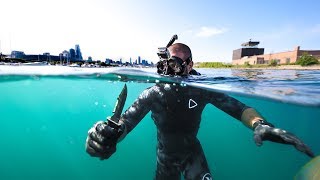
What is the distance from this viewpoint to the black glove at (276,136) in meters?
2.79

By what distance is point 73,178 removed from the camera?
2098cm

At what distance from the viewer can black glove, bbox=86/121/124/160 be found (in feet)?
10.3

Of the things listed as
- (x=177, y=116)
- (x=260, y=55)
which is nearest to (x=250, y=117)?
(x=177, y=116)

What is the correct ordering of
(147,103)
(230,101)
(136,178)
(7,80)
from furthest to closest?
1. (136,178)
2. (7,80)
3. (147,103)
4. (230,101)

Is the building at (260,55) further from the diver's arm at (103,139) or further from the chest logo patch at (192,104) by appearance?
the diver's arm at (103,139)

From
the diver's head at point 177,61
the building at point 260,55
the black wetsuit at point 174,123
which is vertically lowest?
the black wetsuit at point 174,123

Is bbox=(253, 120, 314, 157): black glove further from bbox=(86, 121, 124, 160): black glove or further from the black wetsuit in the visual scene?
bbox=(86, 121, 124, 160): black glove

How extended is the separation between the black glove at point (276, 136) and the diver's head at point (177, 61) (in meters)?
1.68

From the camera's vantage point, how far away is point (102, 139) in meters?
3.19

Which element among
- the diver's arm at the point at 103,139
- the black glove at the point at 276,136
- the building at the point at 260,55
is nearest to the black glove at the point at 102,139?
the diver's arm at the point at 103,139

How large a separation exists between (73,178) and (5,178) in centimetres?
Result: 787

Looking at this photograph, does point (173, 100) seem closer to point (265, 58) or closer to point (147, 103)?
point (147, 103)

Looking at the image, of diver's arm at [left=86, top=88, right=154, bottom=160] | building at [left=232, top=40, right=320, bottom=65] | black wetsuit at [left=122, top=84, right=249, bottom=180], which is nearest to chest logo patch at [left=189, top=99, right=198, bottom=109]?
black wetsuit at [left=122, top=84, right=249, bottom=180]

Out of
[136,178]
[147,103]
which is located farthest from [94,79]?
[136,178]
